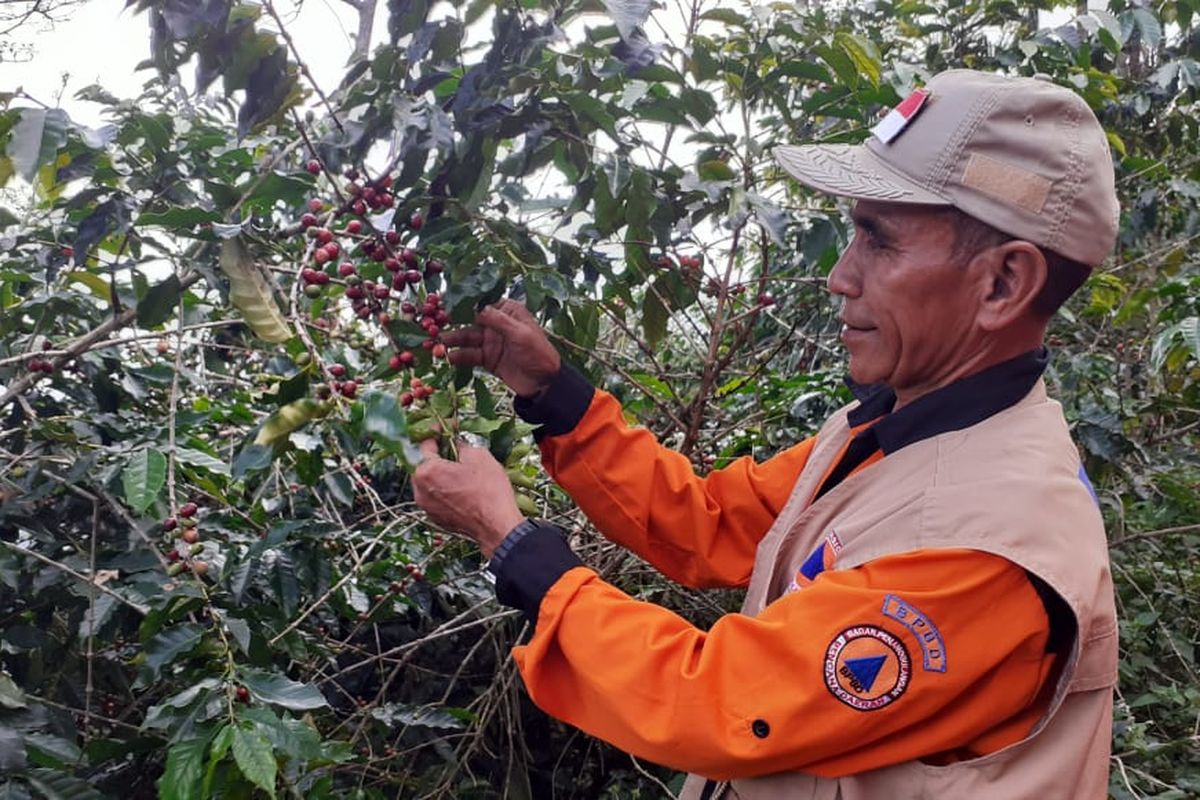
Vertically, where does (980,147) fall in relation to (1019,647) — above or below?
above

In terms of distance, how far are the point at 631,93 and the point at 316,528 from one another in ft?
2.99

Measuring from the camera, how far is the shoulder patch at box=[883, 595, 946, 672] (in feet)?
3.85

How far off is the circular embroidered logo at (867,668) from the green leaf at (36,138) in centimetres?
117

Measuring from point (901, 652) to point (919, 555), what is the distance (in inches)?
4.5

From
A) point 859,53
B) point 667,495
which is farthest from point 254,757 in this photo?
point 859,53

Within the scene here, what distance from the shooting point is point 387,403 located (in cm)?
125

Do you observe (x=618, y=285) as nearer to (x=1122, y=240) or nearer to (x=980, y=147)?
(x=980, y=147)

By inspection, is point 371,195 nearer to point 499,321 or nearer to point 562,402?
point 499,321

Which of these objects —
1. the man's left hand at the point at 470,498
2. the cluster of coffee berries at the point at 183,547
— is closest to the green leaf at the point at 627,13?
the man's left hand at the point at 470,498

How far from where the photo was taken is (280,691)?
146 centimetres

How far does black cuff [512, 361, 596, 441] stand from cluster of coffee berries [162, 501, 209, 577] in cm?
59

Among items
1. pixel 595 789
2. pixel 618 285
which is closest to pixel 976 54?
pixel 618 285

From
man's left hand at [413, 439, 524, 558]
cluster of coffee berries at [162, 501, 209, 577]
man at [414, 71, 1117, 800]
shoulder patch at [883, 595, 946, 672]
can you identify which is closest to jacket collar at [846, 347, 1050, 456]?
man at [414, 71, 1117, 800]

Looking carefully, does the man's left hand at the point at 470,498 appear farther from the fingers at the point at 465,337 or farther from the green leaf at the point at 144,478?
the green leaf at the point at 144,478
